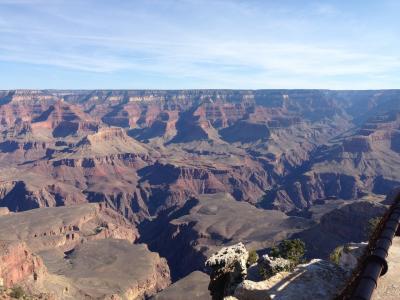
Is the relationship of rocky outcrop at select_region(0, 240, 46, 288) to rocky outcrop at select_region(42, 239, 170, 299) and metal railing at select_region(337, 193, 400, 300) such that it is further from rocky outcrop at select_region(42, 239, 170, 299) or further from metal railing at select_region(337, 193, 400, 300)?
metal railing at select_region(337, 193, 400, 300)

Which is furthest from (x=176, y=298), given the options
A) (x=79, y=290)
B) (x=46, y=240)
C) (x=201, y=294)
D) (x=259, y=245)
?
(x=46, y=240)

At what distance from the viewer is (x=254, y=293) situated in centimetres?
2986

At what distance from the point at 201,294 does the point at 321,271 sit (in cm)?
8571

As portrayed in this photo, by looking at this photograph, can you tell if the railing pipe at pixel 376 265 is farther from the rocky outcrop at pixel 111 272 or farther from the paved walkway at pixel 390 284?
the rocky outcrop at pixel 111 272

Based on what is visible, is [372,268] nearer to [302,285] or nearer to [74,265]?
[302,285]

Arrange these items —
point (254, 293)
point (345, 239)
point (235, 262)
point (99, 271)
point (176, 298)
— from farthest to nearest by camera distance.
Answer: point (345, 239)
point (99, 271)
point (176, 298)
point (235, 262)
point (254, 293)

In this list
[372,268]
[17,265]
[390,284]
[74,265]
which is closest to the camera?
[372,268]

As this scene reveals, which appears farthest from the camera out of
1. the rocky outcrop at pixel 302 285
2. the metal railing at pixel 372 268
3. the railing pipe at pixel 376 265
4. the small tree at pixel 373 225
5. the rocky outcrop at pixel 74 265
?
the rocky outcrop at pixel 74 265

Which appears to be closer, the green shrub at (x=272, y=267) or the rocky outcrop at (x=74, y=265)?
the green shrub at (x=272, y=267)

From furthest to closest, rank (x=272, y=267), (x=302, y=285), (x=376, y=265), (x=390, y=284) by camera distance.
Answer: (x=272, y=267) → (x=302, y=285) → (x=390, y=284) → (x=376, y=265)

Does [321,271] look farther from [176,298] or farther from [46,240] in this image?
[46,240]

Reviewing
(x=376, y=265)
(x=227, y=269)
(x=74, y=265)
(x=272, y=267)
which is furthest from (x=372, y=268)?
(x=74, y=265)

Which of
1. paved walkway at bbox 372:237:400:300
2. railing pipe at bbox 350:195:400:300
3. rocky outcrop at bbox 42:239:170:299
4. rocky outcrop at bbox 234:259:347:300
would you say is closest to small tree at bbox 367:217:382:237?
paved walkway at bbox 372:237:400:300

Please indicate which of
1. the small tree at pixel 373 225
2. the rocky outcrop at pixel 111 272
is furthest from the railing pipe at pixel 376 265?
the rocky outcrop at pixel 111 272
